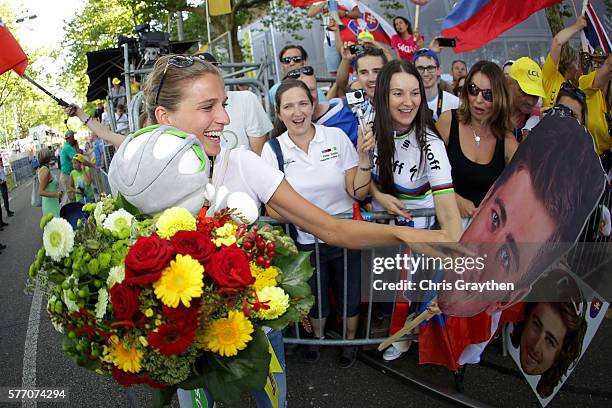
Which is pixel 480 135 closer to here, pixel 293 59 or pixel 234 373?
pixel 293 59

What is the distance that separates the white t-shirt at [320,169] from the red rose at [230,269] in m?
2.14

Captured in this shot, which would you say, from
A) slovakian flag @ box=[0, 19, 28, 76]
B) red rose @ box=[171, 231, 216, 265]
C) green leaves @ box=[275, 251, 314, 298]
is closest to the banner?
slovakian flag @ box=[0, 19, 28, 76]

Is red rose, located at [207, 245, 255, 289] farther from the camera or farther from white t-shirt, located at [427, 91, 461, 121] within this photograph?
white t-shirt, located at [427, 91, 461, 121]

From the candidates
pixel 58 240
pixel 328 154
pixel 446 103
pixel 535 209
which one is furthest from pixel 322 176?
pixel 58 240

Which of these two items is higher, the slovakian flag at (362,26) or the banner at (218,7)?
the banner at (218,7)

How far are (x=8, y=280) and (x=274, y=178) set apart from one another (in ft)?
21.4

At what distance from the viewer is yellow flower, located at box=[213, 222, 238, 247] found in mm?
1421

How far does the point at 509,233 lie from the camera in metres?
2.21

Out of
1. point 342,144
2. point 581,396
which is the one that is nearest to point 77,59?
point 342,144

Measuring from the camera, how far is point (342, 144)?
11.9 feet

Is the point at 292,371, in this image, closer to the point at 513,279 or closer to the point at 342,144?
the point at 342,144

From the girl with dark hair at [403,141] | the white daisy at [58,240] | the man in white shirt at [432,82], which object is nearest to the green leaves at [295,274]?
the white daisy at [58,240]

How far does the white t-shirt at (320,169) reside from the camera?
3516 millimetres

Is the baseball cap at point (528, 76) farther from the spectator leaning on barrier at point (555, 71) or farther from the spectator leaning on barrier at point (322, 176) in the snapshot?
the spectator leaning on barrier at point (322, 176)
